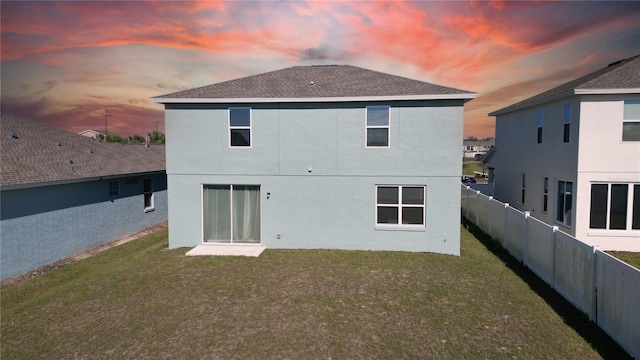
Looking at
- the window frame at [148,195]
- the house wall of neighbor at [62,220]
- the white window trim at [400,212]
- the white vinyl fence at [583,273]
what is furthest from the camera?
the window frame at [148,195]

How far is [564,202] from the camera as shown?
1249cm

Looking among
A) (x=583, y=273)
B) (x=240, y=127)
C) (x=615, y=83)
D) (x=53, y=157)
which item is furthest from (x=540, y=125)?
(x=53, y=157)

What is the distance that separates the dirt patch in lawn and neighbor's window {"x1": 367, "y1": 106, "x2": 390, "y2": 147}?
1260cm

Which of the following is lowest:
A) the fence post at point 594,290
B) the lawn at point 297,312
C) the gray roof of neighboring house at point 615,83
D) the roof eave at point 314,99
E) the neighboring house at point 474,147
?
the lawn at point 297,312

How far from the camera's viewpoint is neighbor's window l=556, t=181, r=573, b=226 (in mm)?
12086

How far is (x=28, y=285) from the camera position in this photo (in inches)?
351

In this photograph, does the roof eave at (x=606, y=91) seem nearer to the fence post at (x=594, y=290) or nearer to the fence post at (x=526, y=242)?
the fence post at (x=526, y=242)

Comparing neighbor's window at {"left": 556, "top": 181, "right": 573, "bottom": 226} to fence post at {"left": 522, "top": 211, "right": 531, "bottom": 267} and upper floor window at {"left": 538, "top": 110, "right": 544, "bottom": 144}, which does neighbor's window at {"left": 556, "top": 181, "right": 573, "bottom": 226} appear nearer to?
upper floor window at {"left": 538, "top": 110, "right": 544, "bottom": 144}

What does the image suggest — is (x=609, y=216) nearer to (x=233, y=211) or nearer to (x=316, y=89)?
(x=316, y=89)

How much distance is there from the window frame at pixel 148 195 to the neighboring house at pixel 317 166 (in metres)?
6.76

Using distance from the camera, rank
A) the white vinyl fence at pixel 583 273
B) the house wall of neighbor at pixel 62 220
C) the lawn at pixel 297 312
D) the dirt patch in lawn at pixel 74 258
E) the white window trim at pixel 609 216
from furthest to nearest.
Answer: the white window trim at pixel 609 216 → the house wall of neighbor at pixel 62 220 → the dirt patch in lawn at pixel 74 258 → the lawn at pixel 297 312 → the white vinyl fence at pixel 583 273

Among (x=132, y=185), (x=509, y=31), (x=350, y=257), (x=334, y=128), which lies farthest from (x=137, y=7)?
(x=509, y=31)

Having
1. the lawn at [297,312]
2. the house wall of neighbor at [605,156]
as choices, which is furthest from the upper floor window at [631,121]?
the lawn at [297,312]

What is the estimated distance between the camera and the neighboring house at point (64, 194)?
32.5 ft
